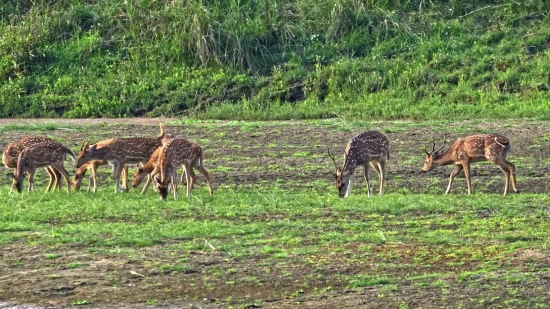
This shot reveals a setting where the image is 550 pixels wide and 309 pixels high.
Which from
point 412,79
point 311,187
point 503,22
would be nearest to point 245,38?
point 412,79

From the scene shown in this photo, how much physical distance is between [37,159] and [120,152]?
1.30 m

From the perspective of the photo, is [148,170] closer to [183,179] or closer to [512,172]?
[183,179]

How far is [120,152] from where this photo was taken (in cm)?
1711

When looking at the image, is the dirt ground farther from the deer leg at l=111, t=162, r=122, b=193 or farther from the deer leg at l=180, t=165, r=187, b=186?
the deer leg at l=111, t=162, r=122, b=193

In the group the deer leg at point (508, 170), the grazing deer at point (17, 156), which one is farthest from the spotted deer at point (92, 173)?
the deer leg at point (508, 170)

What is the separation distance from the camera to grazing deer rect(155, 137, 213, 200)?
15.8 metres

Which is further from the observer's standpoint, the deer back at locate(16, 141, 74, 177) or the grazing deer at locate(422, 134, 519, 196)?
the deer back at locate(16, 141, 74, 177)

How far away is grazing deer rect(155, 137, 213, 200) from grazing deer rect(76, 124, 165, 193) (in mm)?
823

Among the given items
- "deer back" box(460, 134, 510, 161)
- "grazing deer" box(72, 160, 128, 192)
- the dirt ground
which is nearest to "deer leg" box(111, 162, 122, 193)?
"grazing deer" box(72, 160, 128, 192)

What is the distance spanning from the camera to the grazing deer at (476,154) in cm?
1620

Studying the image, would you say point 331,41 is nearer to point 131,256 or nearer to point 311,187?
point 311,187

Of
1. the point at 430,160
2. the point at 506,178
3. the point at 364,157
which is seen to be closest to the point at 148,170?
the point at 364,157

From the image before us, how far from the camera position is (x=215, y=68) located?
2425 centimetres

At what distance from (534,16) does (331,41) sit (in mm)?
4288
